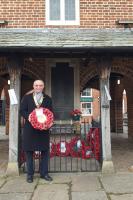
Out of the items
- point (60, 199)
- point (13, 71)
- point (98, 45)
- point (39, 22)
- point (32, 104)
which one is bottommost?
point (60, 199)

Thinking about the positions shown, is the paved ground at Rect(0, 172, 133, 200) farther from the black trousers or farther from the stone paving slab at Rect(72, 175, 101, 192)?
the black trousers

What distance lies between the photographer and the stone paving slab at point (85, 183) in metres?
6.89

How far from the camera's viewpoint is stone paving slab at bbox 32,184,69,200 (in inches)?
250

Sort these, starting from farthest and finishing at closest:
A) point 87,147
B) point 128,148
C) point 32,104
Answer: point 128,148
point 87,147
point 32,104

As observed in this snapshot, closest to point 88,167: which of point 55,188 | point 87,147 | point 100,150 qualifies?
point 100,150

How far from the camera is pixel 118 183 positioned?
7.24m

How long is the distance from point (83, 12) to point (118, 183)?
621 cm

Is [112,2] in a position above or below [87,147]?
above

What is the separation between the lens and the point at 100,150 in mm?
8773

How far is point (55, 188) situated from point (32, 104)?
174 cm

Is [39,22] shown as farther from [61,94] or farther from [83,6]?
[61,94]

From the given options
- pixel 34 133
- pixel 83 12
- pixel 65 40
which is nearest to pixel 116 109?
pixel 83 12

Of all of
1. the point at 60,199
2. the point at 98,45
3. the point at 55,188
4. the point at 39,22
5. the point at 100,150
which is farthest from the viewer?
the point at 39,22

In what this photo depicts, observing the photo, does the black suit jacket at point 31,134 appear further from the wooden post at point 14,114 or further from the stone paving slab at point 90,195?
the stone paving slab at point 90,195
